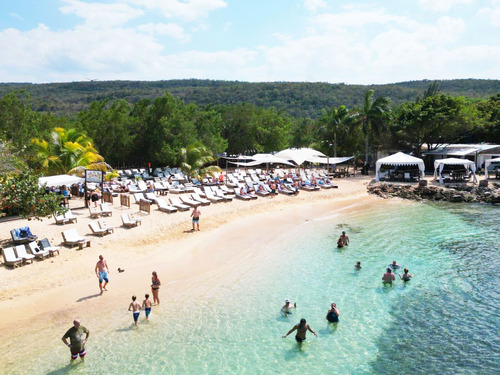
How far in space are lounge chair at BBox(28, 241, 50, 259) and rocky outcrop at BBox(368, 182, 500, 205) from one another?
20907 millimetres

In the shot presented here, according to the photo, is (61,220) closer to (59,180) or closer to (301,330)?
(59,180)

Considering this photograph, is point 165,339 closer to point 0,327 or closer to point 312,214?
point 0,327

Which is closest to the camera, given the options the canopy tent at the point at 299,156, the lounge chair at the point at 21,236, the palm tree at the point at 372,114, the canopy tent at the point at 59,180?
the lounge chair at the point at 21,236

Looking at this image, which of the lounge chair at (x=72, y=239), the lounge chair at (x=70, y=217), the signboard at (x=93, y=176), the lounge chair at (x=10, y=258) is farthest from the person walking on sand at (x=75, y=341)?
the signboard at (x=93, y=176)

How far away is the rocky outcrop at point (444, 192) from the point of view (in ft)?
79.9

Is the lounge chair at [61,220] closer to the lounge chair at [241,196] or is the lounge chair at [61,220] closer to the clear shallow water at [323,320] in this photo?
the clear shallow water at [323,320]

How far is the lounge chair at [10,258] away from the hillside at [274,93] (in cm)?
9379

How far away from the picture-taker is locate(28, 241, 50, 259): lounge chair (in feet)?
38.3

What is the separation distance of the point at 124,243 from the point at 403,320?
948 centimetres

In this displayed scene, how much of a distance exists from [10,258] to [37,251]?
0.79 m

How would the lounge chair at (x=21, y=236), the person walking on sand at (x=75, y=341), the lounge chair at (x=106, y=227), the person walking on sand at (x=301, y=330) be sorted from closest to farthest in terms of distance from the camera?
the person walking on sand at (x=75, y=341) → the person walking on sand at (x=301, y=330) → the lounge chair at (x=21, y=236) → the lounge chair at (x=106, y=227)

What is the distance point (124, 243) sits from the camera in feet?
45.1

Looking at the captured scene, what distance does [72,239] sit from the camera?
13000 mm

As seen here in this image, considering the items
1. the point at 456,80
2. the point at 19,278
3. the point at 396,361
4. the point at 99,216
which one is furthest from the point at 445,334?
the point at 456,80
